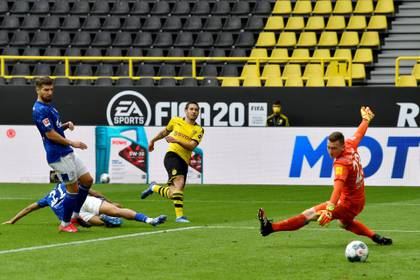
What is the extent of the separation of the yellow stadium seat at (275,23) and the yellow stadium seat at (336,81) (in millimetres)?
4248

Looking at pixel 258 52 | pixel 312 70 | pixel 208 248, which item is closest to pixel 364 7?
pixel 312 70

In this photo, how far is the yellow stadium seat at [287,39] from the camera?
109ft

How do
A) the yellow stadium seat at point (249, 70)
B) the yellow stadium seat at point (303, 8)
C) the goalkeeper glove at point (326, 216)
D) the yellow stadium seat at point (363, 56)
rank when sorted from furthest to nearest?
1. the yellow stadium seat at point (303, 8)
2. the yellow stadium seat at point (249, 70)
3. the yellow stadium seat at point (363, 56)
4. the goalkeeper glove at point (326, 216)

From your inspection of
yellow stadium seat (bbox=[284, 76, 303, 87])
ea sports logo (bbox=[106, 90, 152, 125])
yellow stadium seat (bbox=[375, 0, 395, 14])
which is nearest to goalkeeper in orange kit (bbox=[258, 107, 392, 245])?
yellow stadium seat (bbox=[284, 76, 303, 87])

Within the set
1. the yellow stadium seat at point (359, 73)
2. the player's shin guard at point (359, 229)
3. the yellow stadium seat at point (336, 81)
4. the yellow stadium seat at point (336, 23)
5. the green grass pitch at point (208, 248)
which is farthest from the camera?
the yellow stadium seat at point (336, 23)

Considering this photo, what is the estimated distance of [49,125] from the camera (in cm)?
1530

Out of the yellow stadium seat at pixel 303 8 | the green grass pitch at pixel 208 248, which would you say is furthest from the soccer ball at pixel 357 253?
the yellow stadium seat at pixel 303 8

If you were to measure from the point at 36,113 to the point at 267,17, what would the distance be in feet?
65.7

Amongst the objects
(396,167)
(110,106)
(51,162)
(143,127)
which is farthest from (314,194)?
(51,162)

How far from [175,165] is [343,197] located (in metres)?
5.21

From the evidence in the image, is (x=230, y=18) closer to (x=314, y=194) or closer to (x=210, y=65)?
(x=210, y=65)

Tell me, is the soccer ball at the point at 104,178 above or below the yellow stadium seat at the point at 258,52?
below

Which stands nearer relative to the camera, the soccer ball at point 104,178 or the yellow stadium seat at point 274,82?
the soccer ball at point 104,178

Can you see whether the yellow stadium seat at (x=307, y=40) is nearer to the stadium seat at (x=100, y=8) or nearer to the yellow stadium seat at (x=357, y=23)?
the yellow stadium seat at (x=357, y=23)
